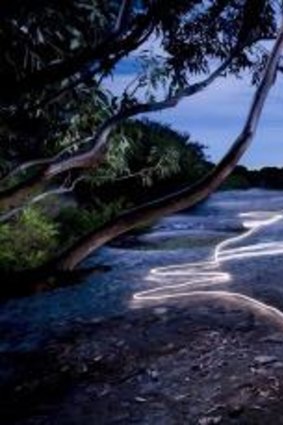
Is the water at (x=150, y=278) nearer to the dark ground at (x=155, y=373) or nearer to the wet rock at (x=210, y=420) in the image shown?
the dark ground at (x=155, y=373)

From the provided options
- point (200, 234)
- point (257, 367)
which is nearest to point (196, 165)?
point (200, 234)

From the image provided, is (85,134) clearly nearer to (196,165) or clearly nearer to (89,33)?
(89,33)

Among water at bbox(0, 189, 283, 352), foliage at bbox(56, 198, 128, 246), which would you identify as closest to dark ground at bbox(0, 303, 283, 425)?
water at bbox(0, 189, 283, 352)

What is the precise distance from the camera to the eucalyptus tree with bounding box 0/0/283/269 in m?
11.0

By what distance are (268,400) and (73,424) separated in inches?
55.7

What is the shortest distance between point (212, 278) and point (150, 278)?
100 cm

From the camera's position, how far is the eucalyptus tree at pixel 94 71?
11023 millimetres

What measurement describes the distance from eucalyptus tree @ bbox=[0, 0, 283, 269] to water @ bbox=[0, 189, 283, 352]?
0.92 meters

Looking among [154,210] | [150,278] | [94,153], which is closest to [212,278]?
[150,278]

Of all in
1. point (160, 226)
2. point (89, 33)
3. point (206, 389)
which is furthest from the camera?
point (160, 226)

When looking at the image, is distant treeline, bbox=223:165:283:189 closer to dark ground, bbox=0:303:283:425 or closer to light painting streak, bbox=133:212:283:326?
light painting streak, bbox=133:212:283:326

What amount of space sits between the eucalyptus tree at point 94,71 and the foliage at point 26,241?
112 centimetres

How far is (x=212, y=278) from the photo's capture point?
1030 centimetres

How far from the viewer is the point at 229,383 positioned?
19.6 ft
